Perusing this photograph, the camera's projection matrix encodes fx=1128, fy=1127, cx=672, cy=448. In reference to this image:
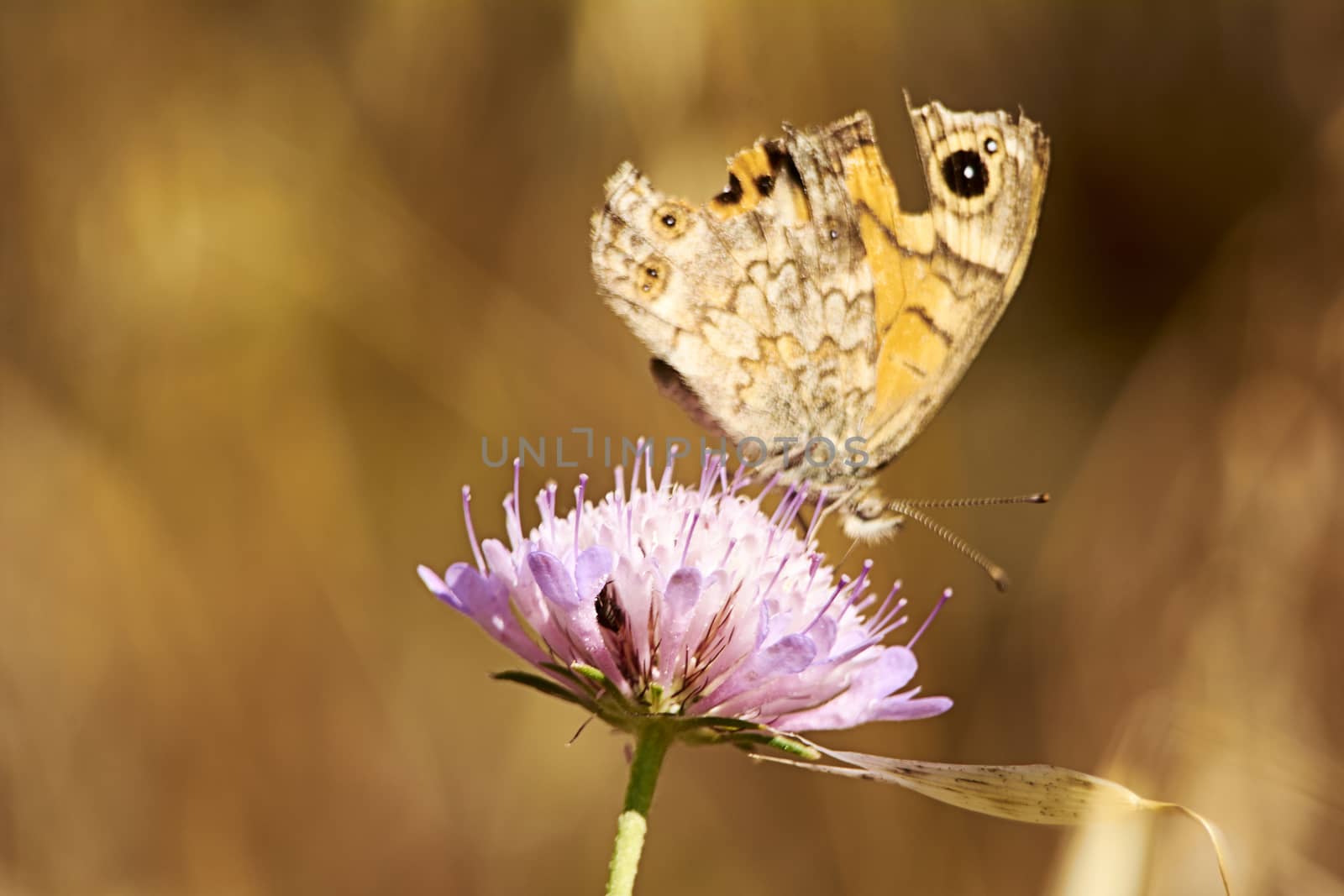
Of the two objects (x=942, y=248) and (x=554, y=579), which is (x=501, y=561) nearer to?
(x=554, y=579)

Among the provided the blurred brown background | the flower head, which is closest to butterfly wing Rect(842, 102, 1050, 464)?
the flower head

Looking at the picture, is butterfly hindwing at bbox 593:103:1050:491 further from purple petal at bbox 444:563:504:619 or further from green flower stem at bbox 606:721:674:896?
green flower stem at bbox 606:721:674:896

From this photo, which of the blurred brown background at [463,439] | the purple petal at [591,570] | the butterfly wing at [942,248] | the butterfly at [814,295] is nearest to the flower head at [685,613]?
the purple petal at [591,570]

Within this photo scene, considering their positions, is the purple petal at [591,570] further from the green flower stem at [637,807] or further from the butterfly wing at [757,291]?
the butterfly wing at [757,291]

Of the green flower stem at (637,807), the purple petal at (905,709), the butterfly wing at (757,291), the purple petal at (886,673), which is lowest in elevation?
the green flower stem at (637,807)

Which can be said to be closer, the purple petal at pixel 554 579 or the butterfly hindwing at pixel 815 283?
the purple petal at pixel 554 579

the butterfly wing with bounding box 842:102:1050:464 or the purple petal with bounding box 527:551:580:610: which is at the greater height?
the butterfly wing with bounding box 842:102:1050:464

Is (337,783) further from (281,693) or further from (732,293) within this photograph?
(732,293)

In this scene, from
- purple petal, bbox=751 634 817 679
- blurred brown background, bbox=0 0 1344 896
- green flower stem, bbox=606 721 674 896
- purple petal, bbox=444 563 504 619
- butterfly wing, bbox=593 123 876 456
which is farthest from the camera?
blurred brown background, bbox=0 0 1344 896

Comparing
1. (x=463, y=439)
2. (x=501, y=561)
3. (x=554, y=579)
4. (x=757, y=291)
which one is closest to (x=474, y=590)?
(x=501, y=561)
